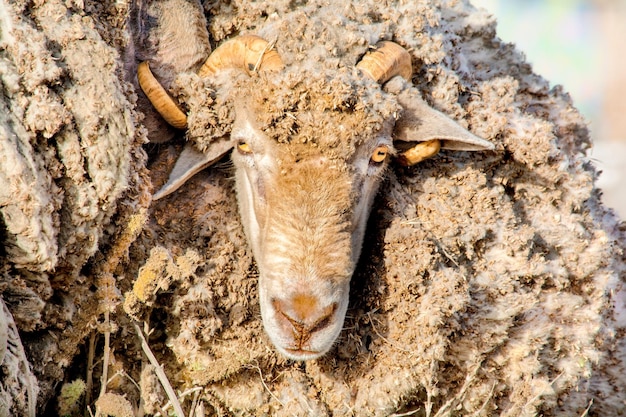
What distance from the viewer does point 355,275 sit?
163 inches

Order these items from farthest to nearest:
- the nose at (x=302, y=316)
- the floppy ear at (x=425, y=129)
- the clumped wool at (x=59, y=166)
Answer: the floppy ear at (x=425, y=129), the nose at (x=302, y=316), the clumped wool at (x=59, y=166)

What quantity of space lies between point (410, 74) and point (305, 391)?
193 centimetres

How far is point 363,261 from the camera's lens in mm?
4125

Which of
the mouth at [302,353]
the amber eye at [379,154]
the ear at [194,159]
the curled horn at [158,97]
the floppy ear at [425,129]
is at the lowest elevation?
the mouth at [302,353]

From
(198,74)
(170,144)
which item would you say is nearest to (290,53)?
(198,74)

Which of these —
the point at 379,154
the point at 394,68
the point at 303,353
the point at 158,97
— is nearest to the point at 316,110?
the point at 379,154

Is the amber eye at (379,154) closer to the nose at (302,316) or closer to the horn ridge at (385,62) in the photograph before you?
the horn ridge at (385,62)

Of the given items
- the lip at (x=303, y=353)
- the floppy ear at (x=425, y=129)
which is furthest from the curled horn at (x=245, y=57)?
the lip at (x=303, y=353)

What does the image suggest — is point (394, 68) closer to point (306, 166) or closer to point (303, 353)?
point (306, 166)

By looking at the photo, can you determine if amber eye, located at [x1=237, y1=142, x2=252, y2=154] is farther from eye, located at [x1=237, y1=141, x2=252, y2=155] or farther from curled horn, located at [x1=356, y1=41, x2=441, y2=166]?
curled horn, located at [x1=356, y1=41, x2=441, y2=166]

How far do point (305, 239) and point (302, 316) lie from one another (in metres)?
0.39

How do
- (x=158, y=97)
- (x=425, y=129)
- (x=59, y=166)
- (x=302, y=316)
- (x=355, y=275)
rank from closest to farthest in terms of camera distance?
(x=59, y=166) → (x=302, y=316) → (x=158, y=97) → (x=425, y=129) → (x=355, y=275)

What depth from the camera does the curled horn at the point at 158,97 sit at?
3840 mm

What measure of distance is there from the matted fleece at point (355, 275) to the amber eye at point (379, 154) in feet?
1.08
